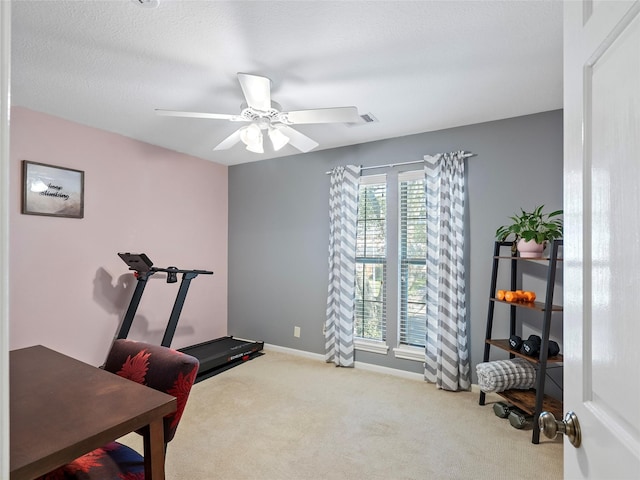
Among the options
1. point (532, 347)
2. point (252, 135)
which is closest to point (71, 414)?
point (252, 135)

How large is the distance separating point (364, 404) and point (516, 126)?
8.81ft

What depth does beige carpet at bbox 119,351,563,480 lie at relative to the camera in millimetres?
2029

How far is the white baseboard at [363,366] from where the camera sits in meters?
3.42

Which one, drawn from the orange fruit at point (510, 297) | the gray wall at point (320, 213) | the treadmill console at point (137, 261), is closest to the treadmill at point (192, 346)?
the treadmill console at point (137, 261)

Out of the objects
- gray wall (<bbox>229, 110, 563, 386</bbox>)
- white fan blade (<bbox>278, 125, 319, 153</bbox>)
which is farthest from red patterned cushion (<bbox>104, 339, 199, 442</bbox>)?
gray wall (<bbox>229, 110, 563, 386</bbox>)

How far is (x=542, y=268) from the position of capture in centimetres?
286

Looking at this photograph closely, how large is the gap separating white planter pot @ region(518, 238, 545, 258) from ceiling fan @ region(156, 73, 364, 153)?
1.54 metres

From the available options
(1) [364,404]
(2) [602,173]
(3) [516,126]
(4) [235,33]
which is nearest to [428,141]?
(3) [516,126]

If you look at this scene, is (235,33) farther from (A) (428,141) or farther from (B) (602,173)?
(A) (428,141)

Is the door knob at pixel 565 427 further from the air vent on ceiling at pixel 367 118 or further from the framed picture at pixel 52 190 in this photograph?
the framed picture at pixel 52 190

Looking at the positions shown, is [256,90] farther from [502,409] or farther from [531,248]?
[502,409]

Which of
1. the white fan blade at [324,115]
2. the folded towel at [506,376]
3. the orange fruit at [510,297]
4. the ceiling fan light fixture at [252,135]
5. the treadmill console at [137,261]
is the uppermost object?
the white fan blade at [324,115]

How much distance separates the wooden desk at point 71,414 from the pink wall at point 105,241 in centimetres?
167

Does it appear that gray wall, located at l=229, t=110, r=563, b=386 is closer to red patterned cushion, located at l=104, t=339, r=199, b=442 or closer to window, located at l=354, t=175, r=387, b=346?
window, located at l=354, t=175, r=387, b=346
